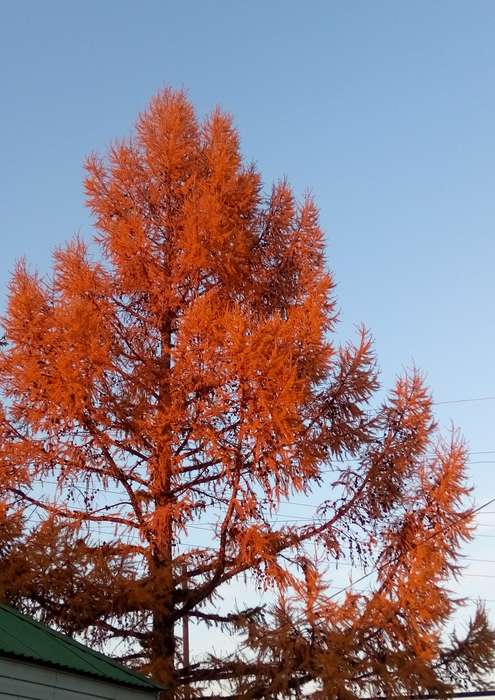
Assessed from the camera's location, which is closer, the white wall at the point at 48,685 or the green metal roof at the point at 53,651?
the white wall at the point at 48,685

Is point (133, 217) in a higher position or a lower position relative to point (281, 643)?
higher

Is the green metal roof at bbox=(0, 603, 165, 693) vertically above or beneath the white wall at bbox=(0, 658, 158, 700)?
above

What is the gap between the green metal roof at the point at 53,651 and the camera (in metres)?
8.58

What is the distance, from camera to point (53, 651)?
9.19 m

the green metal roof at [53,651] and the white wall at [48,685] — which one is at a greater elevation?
the green metal roof at [53,651]

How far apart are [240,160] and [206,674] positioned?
7679mm

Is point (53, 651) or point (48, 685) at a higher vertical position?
point (53, 651)

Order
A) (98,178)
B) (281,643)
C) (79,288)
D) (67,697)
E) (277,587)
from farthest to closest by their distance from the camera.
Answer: (98,178) → (79,288) → (277,587) → (281,643) → (67,697)

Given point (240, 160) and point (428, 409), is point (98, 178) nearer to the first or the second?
point (240, 160)

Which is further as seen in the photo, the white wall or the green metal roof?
the green metal roof

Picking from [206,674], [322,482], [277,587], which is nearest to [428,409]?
[322,482]

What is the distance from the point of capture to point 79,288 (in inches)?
538

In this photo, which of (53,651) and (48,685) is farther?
(53,651)

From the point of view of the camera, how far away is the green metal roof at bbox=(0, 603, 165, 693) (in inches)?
338
